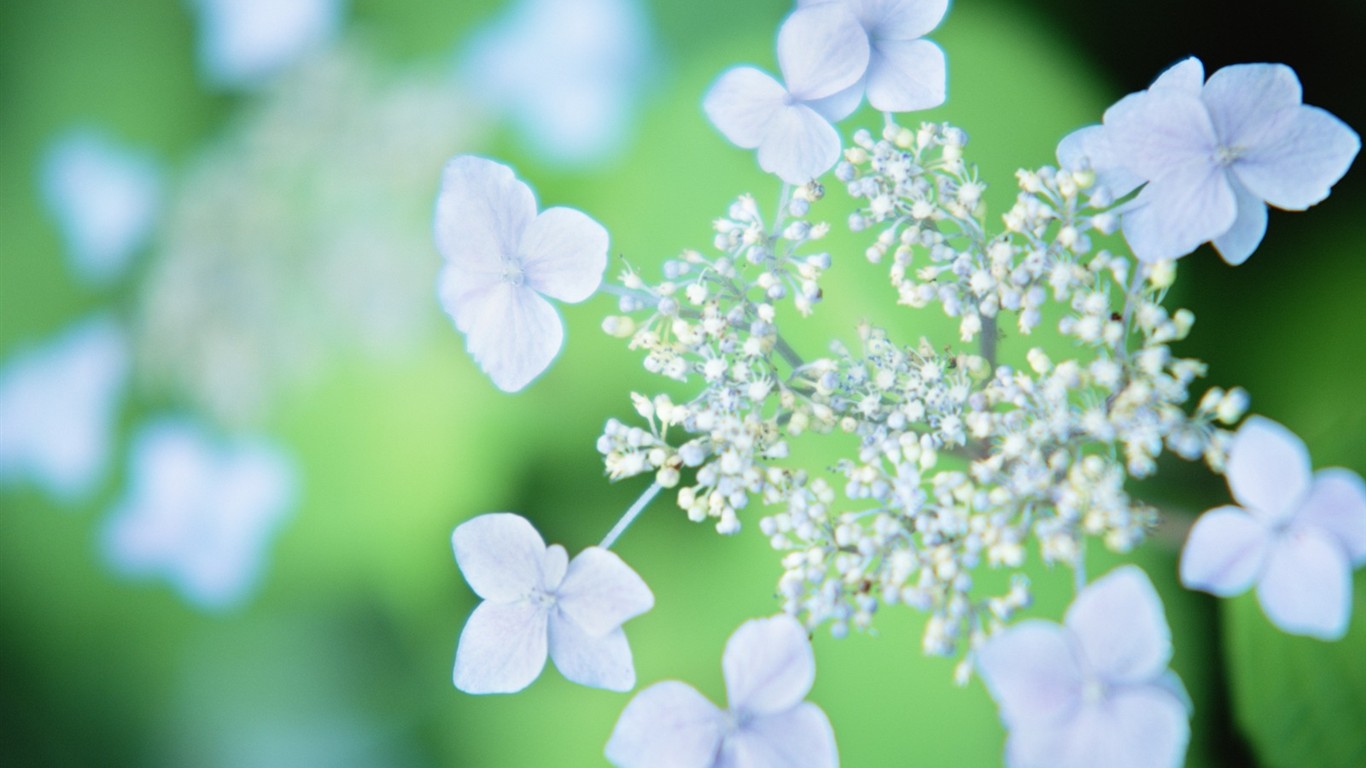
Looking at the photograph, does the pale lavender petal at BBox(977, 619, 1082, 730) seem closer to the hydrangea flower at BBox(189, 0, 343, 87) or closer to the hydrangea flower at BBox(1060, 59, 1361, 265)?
the hydrangea flower at BBox(1060, 59, 1361, 265)

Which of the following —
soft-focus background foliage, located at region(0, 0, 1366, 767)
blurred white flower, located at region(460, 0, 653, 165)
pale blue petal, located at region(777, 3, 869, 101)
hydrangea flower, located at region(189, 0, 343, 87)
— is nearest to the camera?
pale blue petal, located at region(777, 3, 869, 101)

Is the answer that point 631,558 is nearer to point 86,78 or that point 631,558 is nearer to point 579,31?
point 579,31

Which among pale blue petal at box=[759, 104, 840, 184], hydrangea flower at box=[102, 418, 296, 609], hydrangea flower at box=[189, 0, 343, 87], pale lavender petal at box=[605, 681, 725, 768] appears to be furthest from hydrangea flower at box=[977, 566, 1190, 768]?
hydrangea flower at box=[189, 0, 343, 87]

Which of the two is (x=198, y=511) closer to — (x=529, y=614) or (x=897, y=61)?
(x=529, y=614)

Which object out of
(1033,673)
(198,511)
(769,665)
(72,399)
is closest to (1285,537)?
(1033,673)

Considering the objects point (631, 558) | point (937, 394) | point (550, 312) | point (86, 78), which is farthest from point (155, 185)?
point (937, 394)

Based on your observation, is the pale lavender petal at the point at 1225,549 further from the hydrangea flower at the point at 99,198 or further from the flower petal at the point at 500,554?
the hydrangea flower at the point at 99,198
